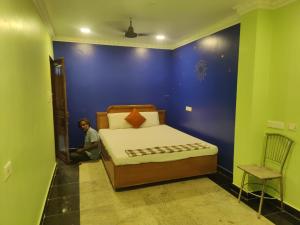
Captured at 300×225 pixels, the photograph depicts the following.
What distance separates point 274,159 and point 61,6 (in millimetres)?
3514

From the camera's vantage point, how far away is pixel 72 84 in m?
4.66

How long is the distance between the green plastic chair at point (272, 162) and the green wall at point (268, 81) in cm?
7

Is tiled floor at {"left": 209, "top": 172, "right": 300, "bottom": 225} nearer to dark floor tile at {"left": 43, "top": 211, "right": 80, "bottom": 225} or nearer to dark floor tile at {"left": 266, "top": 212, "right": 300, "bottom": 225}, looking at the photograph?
dark floor tile at {"left": 266, "top": 212, "right": 300, "bottom": 225}

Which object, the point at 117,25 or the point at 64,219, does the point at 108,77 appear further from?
the point at 64,219

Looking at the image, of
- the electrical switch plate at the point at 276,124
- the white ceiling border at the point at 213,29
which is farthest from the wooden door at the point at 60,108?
the electrical switch plate at the point at 276,124

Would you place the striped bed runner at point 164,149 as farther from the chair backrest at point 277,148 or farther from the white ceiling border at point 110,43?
the white ceiling border at point 110,43

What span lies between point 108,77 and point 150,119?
140 centimetres

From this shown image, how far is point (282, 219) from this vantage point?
7.96 feet

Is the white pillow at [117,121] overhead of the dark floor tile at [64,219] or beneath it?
overhead

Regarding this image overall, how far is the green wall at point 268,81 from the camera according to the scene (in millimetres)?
2480

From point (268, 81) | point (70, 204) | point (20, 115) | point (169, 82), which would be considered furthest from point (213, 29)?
point (70, 204)

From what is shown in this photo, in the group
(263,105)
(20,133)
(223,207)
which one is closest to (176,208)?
(223,207)

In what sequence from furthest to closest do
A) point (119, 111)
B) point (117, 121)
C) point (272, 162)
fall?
point (119, 111), point (117, 121), point (272, 162)

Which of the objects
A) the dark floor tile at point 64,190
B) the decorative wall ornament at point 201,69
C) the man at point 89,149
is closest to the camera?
the dark floor tile at point 64,190
